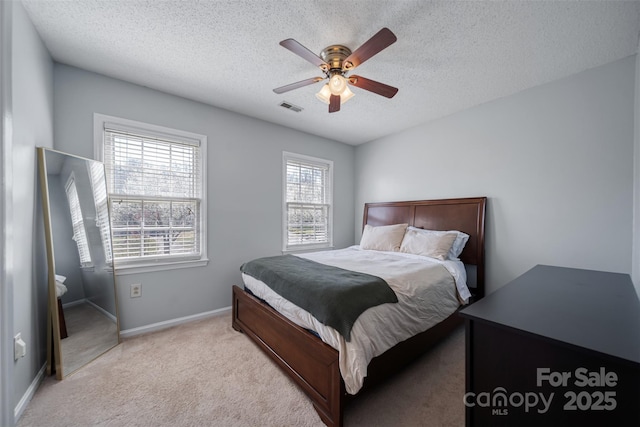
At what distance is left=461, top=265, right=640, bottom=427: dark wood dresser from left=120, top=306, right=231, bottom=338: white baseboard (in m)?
2.83

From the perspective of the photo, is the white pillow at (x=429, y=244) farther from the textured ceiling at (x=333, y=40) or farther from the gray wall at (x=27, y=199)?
the gray wall at (x=27, y=199)

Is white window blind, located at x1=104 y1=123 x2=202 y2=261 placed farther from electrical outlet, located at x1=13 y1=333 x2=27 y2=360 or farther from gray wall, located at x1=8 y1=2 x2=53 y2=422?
electrical outlet, located at x1=13 y1=333 x2=27 y2=360

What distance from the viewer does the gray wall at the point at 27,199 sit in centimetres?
151

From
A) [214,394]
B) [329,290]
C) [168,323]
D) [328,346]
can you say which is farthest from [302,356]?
[168,323]

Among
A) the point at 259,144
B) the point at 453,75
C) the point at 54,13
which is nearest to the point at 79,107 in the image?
the point at 54,13

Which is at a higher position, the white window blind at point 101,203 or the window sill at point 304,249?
the white window blind at point 101,203

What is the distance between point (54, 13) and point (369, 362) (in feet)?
10.5

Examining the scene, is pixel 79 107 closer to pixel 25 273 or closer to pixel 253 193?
pixel 25 273

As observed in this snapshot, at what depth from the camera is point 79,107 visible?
7.61ft

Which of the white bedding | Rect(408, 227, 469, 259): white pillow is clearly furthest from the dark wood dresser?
Rect(408, 227, 469, 259): white pillow

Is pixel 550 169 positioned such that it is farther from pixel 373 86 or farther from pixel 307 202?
pixel 307 202

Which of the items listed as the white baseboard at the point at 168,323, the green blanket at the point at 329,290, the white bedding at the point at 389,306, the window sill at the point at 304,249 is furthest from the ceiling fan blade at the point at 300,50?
the white baseboard at the point at 168,323

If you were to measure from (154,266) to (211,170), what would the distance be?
1274 millimetres

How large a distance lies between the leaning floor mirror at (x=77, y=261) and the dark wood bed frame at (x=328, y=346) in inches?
46.3
